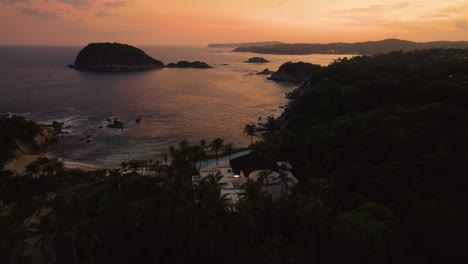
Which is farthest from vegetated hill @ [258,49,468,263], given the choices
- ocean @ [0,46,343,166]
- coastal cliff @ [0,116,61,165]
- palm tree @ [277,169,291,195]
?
coastal cliff @ [0,116,61,165]

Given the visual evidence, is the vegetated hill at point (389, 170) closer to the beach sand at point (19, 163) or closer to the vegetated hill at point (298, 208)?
the vegetated hill at point (298, 208)

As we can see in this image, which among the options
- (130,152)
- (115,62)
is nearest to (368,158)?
(130,152)

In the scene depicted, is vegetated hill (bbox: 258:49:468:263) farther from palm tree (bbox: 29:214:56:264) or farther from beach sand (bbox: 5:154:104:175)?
beach sand (bbox: 5:154:104:175)

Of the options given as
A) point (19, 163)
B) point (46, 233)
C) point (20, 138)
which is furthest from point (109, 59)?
point (46, 233)

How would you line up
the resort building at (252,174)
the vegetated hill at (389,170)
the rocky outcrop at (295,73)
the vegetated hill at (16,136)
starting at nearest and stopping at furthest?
the vegetated hill at (389,170)
the resort building at (252,174)
the vegetated hill at (16,136)
the rocky outcrop at (295,73)

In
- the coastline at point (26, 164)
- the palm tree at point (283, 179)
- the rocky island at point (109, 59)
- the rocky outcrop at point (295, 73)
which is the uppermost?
the rocky island at point (109, 59)

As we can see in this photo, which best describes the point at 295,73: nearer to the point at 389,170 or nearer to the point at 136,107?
the point at 136,107

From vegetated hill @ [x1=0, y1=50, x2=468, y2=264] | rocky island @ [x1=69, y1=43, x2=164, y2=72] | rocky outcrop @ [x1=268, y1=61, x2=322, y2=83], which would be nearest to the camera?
vegetated hill @ [x1=0, y1=50, x2=468, y2=264]

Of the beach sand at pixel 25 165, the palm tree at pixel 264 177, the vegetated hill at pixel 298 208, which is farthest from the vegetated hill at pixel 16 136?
the palm tree at pixel 264 177
